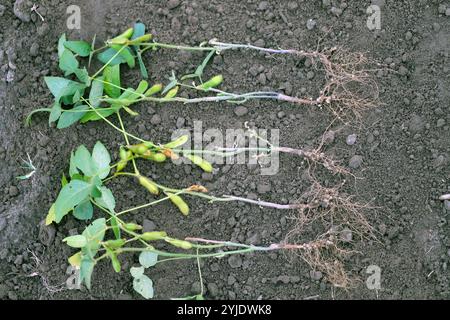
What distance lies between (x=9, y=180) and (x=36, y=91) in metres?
0.32

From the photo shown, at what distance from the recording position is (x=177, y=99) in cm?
227

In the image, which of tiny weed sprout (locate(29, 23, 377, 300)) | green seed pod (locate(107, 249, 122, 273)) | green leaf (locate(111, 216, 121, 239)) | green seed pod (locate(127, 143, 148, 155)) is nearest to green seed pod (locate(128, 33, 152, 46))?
tiny weed sprout (locate(29, 23, 377, 300))

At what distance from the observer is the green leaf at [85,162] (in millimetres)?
2199

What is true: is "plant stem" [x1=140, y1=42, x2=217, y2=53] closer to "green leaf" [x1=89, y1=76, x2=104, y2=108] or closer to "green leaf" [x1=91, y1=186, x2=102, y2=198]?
"green leaf" [x1=89, y1=76, x2=104, y2=108]

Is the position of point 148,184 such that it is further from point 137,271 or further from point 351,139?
point 351,139

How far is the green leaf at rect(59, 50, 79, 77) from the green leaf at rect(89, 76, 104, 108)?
8 cm

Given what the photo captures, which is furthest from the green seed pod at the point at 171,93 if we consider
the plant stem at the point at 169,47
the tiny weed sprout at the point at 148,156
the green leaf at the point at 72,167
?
the green leaf at the point at 72,167

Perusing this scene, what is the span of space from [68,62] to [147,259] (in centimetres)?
70

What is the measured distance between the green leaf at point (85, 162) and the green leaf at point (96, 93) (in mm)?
A: 164

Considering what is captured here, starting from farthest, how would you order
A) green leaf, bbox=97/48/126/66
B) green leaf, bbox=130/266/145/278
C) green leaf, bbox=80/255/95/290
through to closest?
green leaf, bbox=97/48/126/66 → green leaf, bbox=130/266/145/278 → green leaf, bbox=80/255/95/290

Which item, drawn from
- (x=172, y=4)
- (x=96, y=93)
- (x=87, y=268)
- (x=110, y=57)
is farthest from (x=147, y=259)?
(x=172, y=4)

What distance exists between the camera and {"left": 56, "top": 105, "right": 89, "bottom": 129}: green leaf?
2.23 m

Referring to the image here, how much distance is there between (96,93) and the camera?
2250mm

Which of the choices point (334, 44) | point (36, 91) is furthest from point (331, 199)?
point (36, 91)
